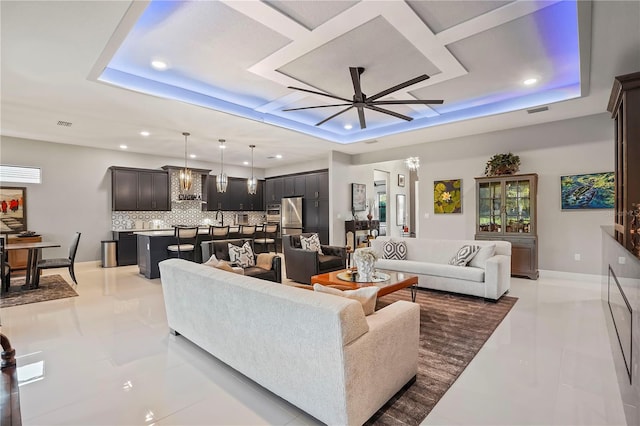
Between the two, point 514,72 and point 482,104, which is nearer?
point 514,72

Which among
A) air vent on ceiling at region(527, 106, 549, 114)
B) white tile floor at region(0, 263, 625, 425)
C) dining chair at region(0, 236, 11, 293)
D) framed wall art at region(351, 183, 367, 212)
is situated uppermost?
air vent on ceiling at region(527, 106, 549, 114)

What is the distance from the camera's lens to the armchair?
525 cm

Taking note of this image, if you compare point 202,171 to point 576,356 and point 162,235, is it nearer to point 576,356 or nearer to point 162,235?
→ point 162,235

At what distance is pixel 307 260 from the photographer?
5320 millimetres

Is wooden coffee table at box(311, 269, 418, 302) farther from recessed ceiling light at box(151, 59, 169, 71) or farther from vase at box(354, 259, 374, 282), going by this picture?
recessed ceiling light at box(151, 59, 169, 71)

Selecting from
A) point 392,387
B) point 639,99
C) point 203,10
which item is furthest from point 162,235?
point 639,99

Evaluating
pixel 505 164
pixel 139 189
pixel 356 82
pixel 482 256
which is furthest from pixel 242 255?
pixel 505 164

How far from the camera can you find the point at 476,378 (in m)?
2.39

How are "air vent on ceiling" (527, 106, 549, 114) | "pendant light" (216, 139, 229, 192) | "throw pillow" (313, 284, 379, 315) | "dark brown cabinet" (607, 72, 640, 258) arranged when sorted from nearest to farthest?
"throw pillow" (313, 284, 379, 315) < "dark brown cabinet" (607, 72, 640, 258) < "air vent on ceiling" (527, 106, 549, 114) < "pendant light" (216, 139, 229, 192)

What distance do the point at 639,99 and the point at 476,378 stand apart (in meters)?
3.56

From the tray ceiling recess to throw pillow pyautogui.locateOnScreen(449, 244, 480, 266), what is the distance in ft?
7.64

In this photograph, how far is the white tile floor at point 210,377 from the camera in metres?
1.97

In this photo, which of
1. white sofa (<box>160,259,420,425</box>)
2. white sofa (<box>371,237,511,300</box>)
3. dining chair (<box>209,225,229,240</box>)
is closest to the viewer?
white sofa (<box>160,259,420,425</box>)

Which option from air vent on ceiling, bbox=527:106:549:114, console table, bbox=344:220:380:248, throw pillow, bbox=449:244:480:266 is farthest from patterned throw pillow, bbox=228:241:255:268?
air vent on ceiling, bbox=527:106:549:114
